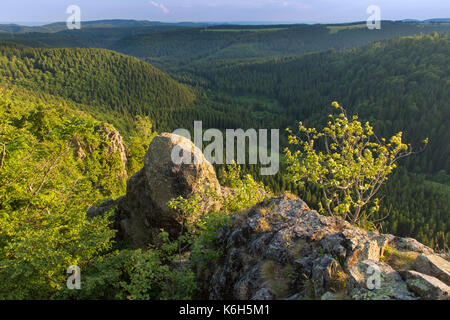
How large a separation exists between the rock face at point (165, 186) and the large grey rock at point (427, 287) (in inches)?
553

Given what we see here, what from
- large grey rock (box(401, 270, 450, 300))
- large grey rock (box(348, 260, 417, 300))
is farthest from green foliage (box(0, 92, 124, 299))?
large grey rock (box(401, 270, 450, 300))

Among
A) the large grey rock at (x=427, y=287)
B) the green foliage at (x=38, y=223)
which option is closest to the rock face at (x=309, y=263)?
the large grey rock at (x=427, y=287)

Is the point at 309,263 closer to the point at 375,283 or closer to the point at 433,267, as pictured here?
the point at 375,283

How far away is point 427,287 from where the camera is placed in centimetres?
883

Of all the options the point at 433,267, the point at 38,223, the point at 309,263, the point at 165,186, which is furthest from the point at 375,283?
the point at 38,223

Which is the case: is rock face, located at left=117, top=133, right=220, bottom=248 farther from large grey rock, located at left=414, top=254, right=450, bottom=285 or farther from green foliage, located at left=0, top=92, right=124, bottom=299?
large grey rock, located at left=414, top=254, right=450, bottom=285

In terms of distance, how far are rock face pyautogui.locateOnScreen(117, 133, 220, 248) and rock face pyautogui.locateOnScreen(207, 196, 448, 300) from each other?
6.42 metres

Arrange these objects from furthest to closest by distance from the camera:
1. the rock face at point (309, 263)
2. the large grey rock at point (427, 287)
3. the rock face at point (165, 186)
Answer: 1. the rock face at point (165, 186)
2. the rock face at point (309, 263)
3. the large grey rock at point (427, 287)

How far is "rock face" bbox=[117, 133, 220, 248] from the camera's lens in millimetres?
20578

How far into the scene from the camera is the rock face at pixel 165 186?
810 inches

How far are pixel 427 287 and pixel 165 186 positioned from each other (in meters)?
16.5

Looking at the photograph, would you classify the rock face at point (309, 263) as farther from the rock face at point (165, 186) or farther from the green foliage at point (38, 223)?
the green foliage at point (38, 223)

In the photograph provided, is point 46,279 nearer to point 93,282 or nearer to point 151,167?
point 93,282

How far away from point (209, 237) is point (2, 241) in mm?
11547
